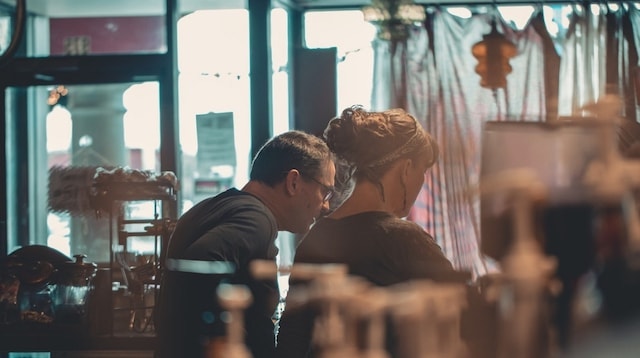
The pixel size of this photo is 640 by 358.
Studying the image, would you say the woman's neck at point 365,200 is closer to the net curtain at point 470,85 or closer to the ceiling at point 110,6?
the net curtain at point 470,85

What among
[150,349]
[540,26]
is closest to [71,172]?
[150,349]

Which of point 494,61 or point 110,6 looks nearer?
point 494,61

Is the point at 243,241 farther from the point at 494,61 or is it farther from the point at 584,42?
the point at 584,42

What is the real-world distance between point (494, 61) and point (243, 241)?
1.47ft

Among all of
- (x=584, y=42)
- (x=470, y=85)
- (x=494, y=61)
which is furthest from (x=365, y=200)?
(x=584, y=42)

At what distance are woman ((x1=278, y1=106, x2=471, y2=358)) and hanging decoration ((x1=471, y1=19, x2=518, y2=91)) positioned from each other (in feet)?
0.39

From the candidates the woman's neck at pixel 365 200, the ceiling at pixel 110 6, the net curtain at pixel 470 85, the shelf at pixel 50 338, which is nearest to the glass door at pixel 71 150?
the ceiling at pixel 110 6

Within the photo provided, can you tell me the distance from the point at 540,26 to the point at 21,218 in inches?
93.1

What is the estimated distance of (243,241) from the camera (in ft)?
4.40

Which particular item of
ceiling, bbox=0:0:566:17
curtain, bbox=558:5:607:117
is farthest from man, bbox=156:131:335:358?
ceiling, bbox=0:0:566:17

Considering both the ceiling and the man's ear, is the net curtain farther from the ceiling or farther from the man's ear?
the ceiling

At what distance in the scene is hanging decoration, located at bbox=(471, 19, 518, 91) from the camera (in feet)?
3.86

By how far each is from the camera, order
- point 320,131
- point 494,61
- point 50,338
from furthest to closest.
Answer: point 320,131
point 50,338
point 494,61

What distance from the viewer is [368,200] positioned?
127 cm
